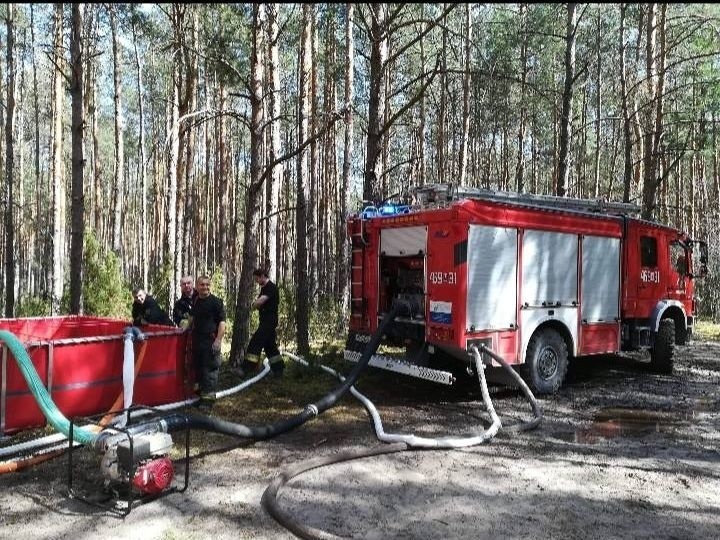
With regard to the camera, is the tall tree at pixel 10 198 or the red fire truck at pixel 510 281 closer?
the red fire truck at pixel 510 281

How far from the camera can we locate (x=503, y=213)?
7.61 meters


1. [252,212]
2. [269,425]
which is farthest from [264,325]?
[269,425]

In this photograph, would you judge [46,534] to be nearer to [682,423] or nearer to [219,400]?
[219,400]

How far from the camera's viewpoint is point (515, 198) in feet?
28.0

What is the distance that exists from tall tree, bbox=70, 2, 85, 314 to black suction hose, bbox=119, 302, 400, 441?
177 inches

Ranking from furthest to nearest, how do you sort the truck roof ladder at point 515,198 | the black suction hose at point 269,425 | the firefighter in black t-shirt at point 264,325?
1. the firefighter in black t-shirt at point 264,325
2. the truck roof ladder at point 515,198
3. the black suction hose at point 269,425

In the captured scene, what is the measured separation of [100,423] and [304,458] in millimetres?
1872

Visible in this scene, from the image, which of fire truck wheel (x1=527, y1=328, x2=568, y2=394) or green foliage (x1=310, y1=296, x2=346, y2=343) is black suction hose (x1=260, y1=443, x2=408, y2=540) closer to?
fire truck wheel (x1=527, y1=328, x2=568, y2=394)

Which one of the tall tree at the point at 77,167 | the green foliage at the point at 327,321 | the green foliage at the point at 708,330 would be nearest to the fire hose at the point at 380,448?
the tall tree at the point at 77,167

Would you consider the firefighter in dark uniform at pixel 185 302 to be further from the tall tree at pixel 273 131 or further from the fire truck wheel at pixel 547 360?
the fire truck wheel at pixel 547 360

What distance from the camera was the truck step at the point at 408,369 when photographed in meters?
7.16

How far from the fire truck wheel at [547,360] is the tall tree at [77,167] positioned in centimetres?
671

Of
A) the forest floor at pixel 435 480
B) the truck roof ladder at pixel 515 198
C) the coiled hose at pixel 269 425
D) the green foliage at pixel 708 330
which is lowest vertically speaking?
the forest floor at pixel 435 480

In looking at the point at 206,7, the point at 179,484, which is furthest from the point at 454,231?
the point at 206,7
